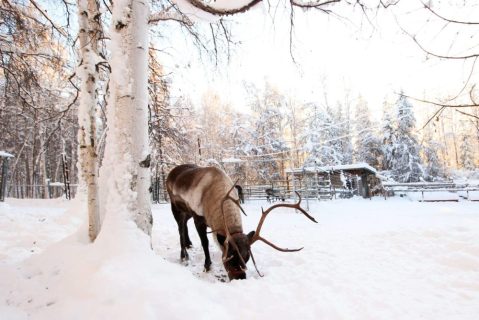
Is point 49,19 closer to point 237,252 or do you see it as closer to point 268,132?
point 237,252

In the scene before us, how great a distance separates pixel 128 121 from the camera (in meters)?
3.11

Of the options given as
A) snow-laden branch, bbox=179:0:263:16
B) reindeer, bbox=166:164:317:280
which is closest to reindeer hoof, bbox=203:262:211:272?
reindeer, bbox=166:164:317:280

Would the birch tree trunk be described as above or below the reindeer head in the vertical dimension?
above

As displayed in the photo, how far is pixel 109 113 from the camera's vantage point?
3299 mm

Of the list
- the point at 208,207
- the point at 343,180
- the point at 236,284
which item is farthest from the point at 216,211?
the point at 343,180

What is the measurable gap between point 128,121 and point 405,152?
2894 cm

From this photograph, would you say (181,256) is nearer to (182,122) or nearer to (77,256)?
(77,256)

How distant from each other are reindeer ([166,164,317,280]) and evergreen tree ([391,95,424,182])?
85.6 ft

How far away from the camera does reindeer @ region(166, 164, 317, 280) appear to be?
3840mm

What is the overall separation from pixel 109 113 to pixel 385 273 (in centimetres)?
370

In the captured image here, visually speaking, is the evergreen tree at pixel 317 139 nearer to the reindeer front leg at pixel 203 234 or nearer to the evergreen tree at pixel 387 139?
the evergreen tree at pixel 387 139

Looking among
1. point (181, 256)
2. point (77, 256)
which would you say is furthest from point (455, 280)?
point (77, 256)

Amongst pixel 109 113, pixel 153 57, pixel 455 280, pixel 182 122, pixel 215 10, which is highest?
pixel 182 122

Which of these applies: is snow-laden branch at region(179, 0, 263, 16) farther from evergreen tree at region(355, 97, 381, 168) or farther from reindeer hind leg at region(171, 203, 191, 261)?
evergreen tree at region(355, 97, 381, 168)
